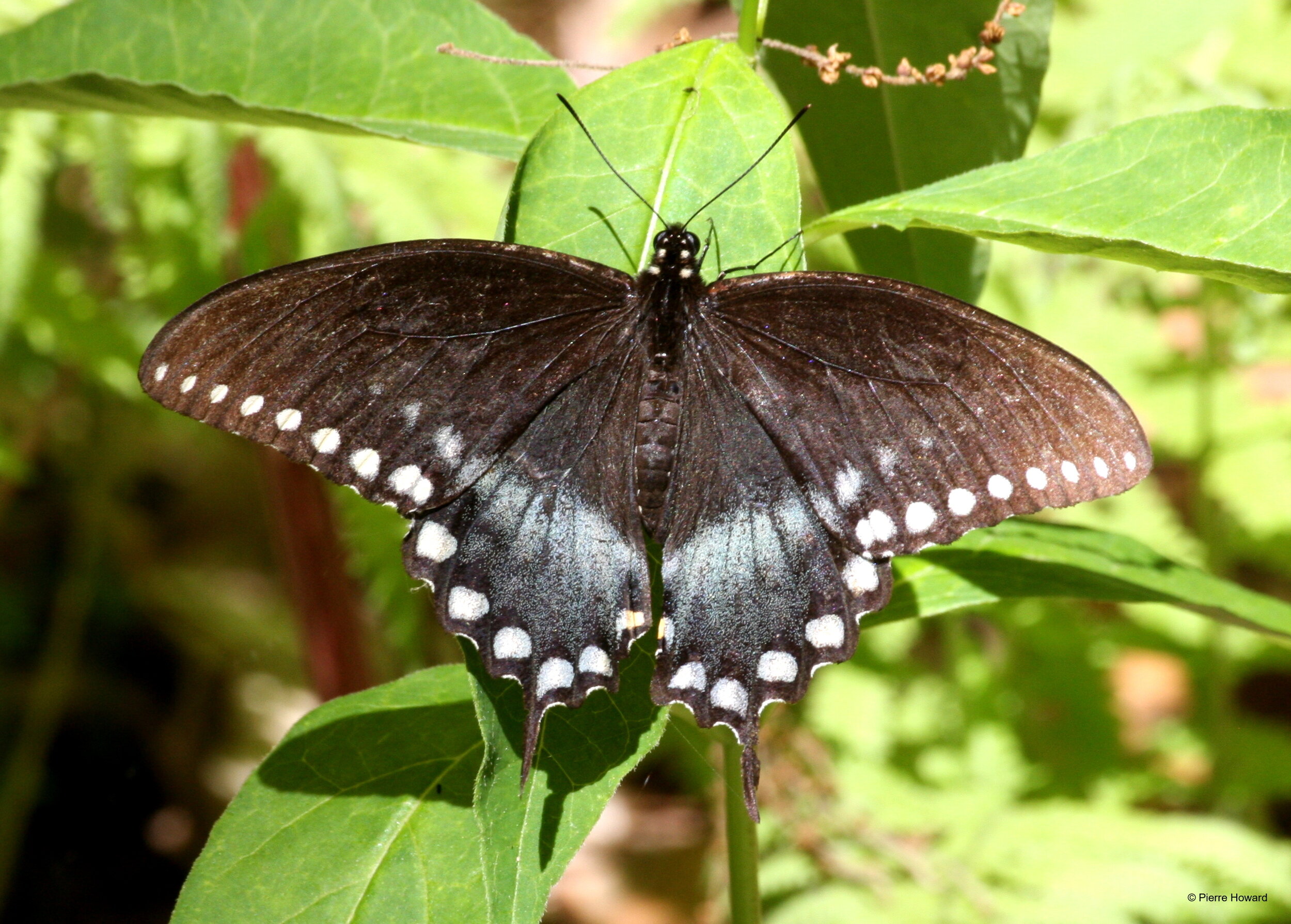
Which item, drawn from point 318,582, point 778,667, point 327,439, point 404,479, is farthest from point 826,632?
point 318,582

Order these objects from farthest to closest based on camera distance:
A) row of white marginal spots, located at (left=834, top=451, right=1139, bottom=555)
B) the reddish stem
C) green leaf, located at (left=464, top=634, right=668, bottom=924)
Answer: the reddish stem
row of white marginal spots, located at (left=834, top=451, right=1139, bottom=555)
green leaf, located at (left=464, top=634, right=668, bottom=924)

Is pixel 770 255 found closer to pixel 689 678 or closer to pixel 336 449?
pixel 689 678

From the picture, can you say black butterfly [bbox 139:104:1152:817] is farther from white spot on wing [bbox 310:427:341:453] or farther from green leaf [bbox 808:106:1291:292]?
green leaf [bbox 808:106:1291:292]

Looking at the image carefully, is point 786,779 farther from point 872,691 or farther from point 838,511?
→ point 838,511

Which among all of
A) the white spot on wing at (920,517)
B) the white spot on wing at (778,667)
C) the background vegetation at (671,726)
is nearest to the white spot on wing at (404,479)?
the white spot on wing at (778,667)

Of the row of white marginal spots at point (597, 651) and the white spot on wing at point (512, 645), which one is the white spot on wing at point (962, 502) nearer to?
the row of white marginal spots at point (597, 651)

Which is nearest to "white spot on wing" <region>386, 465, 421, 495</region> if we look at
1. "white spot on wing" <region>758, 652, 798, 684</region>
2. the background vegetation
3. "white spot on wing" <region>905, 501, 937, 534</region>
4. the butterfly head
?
the butterfly head

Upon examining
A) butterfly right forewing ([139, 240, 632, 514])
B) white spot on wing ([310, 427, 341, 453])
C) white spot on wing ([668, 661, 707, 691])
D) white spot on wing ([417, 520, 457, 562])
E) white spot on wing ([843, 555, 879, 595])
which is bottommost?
white spot on wing ([668, 661, 707, 691])

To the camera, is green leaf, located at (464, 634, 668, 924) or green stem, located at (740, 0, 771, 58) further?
green stem, located at (740, 0, 771, 58)
